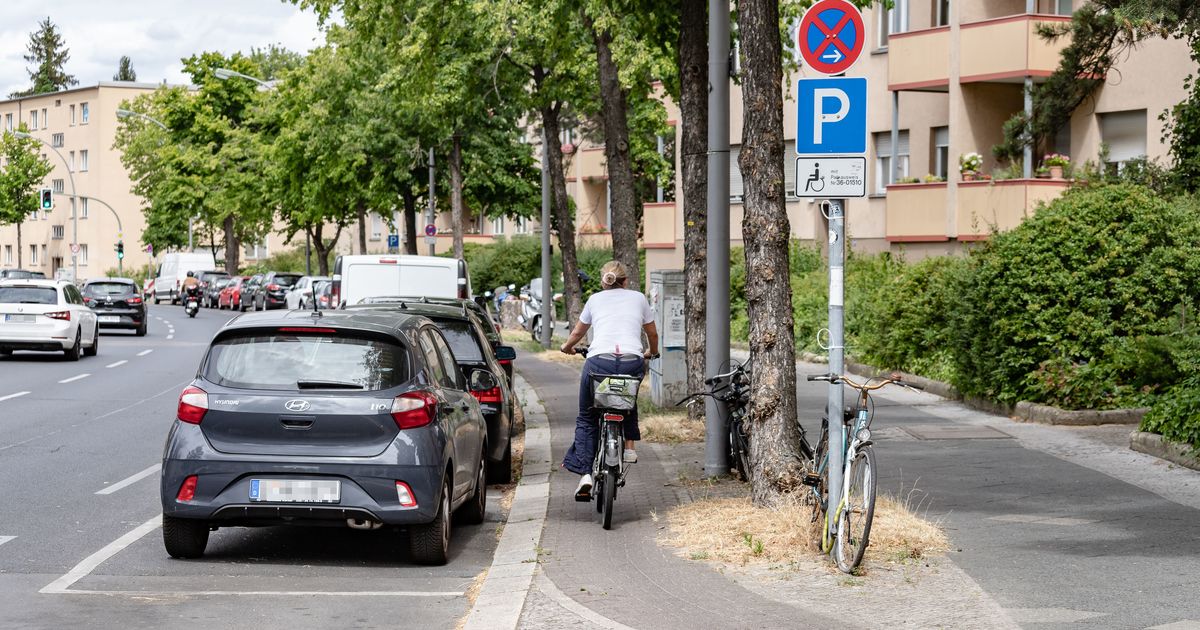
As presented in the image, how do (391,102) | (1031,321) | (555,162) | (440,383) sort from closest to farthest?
(440,383) → (1031,321) → (555,162) → (391,102)

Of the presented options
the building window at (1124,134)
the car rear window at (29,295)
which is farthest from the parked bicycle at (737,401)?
the car rear window at (29,295)

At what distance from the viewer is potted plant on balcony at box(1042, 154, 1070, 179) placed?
1176 inches

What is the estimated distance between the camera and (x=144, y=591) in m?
8.11

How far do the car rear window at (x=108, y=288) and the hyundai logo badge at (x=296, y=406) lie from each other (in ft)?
109

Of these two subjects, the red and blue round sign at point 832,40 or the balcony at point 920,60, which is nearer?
the red and blue round sign at point 832,40

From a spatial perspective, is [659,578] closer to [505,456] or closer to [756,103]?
[756,103]

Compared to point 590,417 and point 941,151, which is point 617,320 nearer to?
point 590,417

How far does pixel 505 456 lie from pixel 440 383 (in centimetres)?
321

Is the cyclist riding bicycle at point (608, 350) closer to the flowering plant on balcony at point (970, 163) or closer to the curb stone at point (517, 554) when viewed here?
the curb stone at point (517, 554)

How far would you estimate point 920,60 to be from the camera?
3306 cm

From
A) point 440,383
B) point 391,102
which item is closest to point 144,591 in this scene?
point 440,383

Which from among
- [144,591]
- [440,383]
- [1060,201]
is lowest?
[144,591]

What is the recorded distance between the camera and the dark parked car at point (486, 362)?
1261 cm

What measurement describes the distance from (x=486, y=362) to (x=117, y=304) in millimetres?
29776
